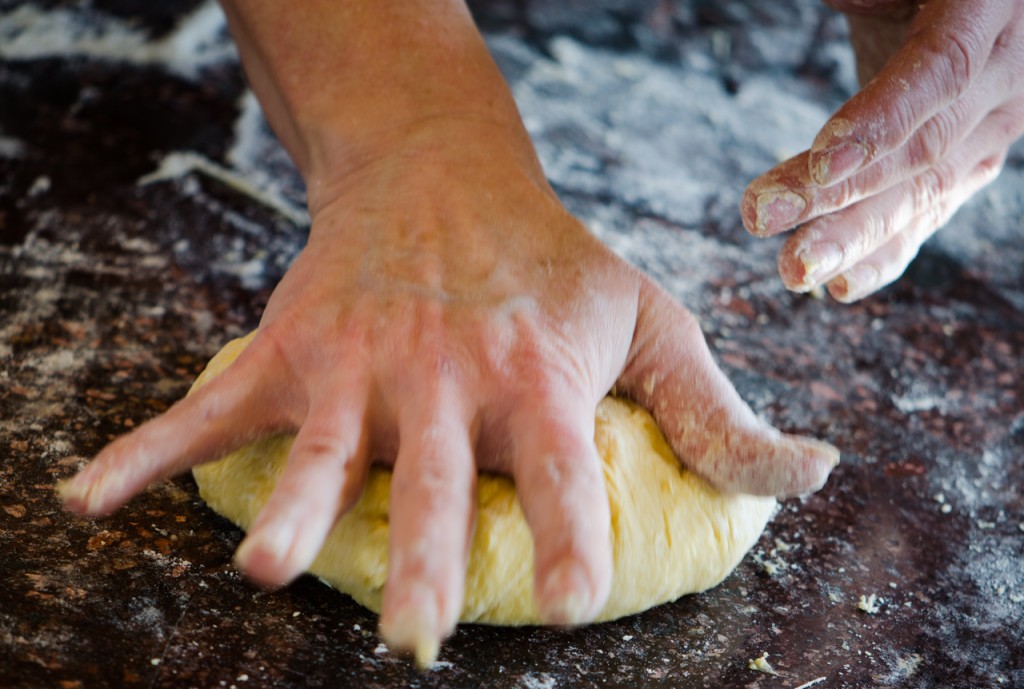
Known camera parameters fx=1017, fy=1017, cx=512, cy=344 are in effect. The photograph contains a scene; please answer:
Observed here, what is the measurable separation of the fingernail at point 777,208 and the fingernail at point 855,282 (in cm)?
33

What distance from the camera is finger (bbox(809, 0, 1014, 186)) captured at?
1.45 m

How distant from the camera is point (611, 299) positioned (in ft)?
4.77

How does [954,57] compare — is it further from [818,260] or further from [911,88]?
[818,260]

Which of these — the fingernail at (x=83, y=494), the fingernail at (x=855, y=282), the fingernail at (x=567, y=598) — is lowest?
the fingernail at (x=855, y=282)

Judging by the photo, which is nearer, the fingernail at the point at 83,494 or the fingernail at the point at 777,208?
the fingernail at the point at 83,494

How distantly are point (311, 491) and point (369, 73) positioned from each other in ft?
2.61

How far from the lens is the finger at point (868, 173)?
1.51m

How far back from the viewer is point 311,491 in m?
1.10

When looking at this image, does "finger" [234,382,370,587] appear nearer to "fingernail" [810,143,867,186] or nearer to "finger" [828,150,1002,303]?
"fingernail" [810,143,867,186]

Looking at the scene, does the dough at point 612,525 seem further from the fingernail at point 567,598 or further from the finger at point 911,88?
the finger at point 911,88

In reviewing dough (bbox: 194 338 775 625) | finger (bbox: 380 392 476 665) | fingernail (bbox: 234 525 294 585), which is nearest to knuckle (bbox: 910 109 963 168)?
dough (bbox: 194 338 775 625)

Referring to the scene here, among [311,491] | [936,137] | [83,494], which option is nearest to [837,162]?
[936,137]

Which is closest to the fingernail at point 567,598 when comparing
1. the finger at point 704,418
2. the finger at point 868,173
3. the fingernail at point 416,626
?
the fingernail at point 416,626

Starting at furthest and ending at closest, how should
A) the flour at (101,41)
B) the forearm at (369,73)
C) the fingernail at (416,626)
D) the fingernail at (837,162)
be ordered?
the flour at (101,41)
the forearm at (369,73)
the fingernail at (837,162)
the fingernail at (416,626)
